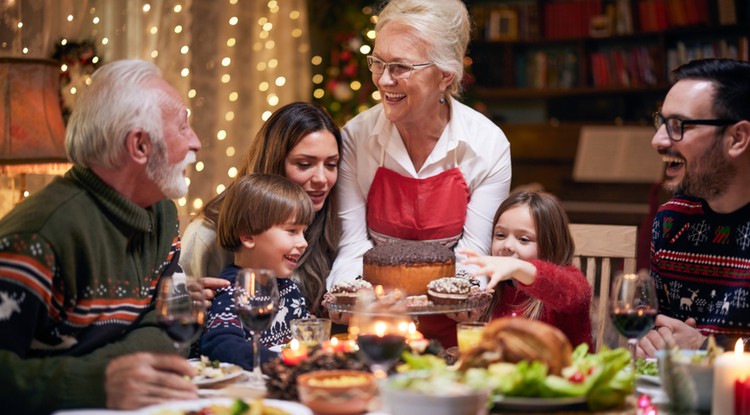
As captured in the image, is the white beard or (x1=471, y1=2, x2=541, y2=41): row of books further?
(x1=471, y1=2, x2=541, y2=41): row of books

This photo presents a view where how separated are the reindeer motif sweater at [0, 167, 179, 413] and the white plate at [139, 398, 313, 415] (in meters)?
0.14

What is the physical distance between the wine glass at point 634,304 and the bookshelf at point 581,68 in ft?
15.3

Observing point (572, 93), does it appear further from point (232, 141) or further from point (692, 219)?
point (692, 219)

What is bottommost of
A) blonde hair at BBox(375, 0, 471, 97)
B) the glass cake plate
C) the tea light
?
the tea light

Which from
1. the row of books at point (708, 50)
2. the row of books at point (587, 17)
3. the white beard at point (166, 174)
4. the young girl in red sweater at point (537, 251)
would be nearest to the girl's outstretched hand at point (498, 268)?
the young girl in red sweater at point (537, 251)

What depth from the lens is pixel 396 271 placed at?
246 centimetres

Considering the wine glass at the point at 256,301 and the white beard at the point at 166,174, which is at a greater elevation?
the white beard at the point at 166,174

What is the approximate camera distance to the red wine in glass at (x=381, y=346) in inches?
61.5

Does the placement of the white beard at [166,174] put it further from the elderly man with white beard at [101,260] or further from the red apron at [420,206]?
the red apron at [420,206]

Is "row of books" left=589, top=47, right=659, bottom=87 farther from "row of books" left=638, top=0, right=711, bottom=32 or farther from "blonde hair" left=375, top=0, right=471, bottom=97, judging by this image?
"blonde hair" left=375, top=0, right=471, bottom=97

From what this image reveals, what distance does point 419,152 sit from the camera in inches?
121

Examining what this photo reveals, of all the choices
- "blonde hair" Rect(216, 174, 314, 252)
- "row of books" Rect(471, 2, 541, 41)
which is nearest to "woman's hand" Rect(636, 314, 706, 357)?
"blonde hair" Rect(216, 174, 314, 252)

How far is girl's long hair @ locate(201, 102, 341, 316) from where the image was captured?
2855 mm

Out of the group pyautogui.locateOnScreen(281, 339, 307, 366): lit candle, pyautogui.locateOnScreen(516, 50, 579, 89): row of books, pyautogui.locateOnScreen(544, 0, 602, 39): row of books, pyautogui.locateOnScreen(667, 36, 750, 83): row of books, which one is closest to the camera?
pyautogui.locateOnScreen(281, 339, 307, 366): lit candle
